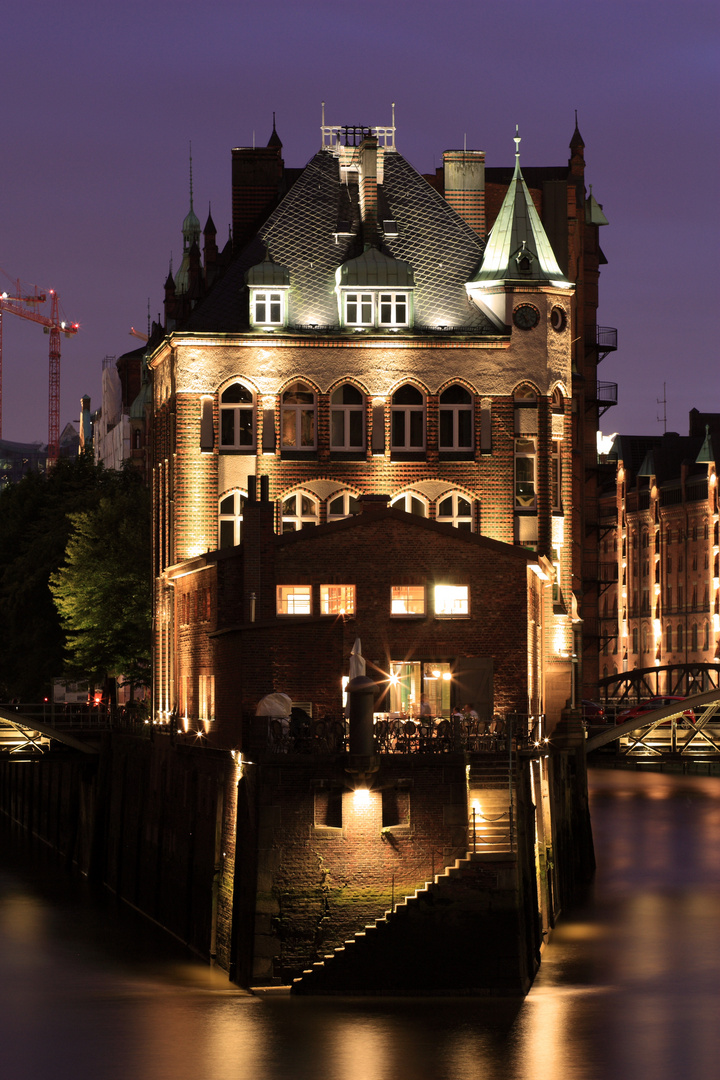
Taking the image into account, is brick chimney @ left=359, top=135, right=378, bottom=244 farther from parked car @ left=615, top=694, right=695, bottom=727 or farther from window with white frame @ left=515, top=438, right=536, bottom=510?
parked car @ left=615, top=694, right=695, bottom=727

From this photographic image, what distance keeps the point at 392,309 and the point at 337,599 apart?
58.9 ft

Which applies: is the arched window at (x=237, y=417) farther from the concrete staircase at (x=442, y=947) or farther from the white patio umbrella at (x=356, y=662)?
the concrete staircase at (x=442, y=947)

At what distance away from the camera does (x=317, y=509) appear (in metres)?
69.8

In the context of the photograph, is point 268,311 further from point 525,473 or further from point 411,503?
point 525,473

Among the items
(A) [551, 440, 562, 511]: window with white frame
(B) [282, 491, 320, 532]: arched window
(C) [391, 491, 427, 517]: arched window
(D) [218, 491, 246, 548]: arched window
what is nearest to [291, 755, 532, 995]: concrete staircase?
(B) [282, 491, 320, 532]: arched window

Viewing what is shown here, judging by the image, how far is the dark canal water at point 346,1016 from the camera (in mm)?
44888

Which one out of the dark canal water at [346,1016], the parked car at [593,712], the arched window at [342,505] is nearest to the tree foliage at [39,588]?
the arched window at [342,505]

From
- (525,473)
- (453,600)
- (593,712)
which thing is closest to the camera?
(453,600)

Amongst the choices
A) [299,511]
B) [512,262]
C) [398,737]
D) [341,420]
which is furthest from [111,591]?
[398,737]

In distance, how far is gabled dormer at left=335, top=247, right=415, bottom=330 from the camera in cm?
7062

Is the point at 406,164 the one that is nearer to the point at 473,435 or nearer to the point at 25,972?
the point at 473,435

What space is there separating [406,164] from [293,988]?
35839 mm

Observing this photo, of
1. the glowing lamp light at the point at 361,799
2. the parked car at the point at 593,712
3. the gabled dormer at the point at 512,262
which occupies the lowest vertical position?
the glowing lamp light at the point at 361,799

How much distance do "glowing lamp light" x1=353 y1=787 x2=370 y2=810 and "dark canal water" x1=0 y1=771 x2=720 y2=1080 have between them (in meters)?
4.32
